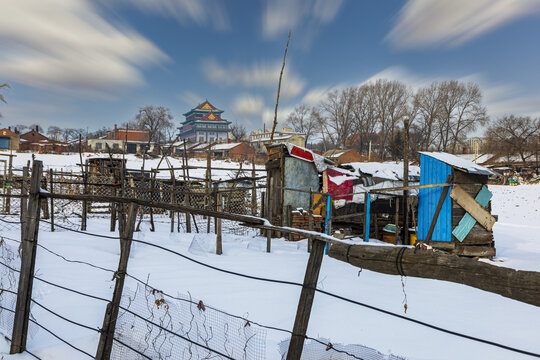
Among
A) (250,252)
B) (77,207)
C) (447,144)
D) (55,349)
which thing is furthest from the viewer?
(447,144)

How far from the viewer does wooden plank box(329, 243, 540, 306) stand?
4.32ft

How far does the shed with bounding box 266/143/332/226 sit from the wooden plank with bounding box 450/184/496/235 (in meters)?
5.13

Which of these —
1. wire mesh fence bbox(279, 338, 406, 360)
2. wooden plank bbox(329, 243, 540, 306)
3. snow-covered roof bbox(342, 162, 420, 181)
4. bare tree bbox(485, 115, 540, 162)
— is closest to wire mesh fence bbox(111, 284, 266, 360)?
wire mesh fence bbox(279, 338, 406, 360)

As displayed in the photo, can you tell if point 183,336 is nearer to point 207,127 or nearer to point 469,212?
point 469,212

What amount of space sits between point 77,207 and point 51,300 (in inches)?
678

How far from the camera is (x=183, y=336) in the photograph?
329 cm

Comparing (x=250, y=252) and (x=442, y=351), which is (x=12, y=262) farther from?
(x=442, y=351)

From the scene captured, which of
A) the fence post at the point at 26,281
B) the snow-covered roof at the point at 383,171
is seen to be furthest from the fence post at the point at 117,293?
the snow-covered roof at the point at 383,171

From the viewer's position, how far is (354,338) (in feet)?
12.9

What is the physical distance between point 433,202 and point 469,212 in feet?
3.13

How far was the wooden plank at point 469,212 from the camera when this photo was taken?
9258mm

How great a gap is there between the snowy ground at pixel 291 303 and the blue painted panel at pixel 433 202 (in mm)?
2280

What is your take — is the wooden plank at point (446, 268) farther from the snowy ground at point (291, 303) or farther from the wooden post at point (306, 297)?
the snowy ground at point (291, 303)

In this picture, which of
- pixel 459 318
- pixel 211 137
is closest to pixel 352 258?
pixel 459 318
